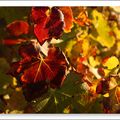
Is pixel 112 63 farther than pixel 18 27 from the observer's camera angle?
No

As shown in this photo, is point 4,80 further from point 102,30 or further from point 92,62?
point 102,30

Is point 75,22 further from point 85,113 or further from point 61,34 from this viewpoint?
point 85,113

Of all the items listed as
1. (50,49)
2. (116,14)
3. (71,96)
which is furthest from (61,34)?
(116,14)

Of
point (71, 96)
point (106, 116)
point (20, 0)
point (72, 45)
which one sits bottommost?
point (106, 116)

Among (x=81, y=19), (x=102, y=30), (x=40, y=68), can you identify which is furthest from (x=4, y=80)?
(x=102, y=30)

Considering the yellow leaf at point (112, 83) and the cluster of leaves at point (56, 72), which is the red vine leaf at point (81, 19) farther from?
the yellow leaf at point (112, 83)

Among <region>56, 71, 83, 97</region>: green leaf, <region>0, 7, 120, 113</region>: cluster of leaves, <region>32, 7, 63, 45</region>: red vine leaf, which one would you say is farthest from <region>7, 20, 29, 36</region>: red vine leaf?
<region>56, 71, 83, 97</region>: green leaf
